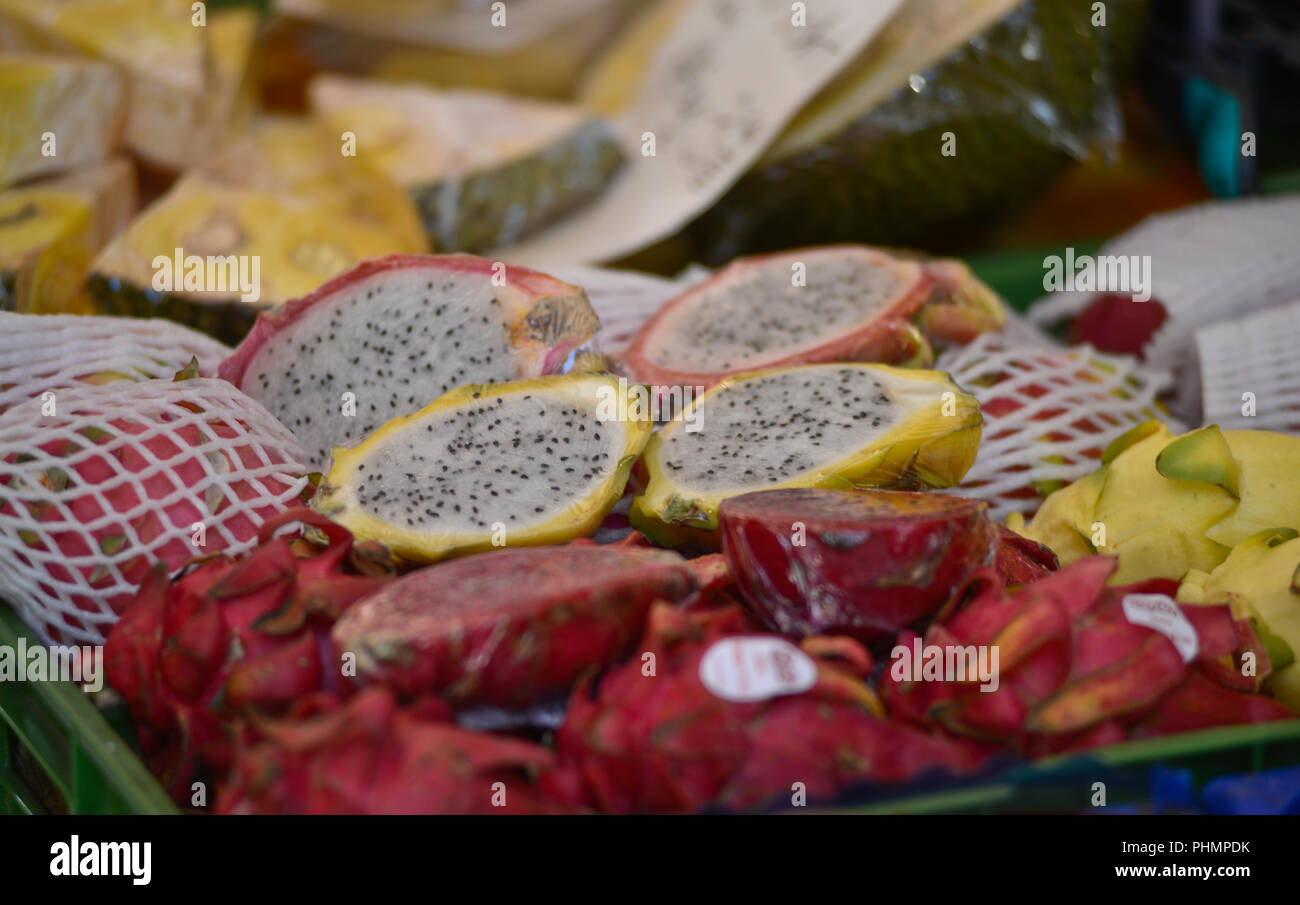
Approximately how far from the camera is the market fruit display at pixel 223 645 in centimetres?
99

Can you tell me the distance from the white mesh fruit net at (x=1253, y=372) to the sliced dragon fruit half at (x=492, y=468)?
0.88 m

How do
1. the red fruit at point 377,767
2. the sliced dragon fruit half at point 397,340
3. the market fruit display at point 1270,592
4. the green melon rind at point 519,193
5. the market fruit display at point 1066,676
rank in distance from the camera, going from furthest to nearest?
the green melon rind at point 519,193 → the sliced dragon fruit half at point 397,340 → the market fruit display at point 1270,592 → the market fruit display at point 1066,676 → the red fruit at point 377,767

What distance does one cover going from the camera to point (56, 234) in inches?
82.4

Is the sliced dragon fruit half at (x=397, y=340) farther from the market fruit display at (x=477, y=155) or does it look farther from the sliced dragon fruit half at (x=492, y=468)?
the market fruit display at (x=477, y=155)

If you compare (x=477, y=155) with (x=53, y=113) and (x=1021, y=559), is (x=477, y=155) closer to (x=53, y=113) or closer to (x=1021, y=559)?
(x=53, y=113)

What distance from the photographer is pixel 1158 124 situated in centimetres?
293

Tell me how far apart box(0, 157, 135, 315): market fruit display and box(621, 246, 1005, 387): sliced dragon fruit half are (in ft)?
3.38

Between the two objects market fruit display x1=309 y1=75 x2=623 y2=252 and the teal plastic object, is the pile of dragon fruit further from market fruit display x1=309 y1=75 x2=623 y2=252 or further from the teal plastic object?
the teal plastic object

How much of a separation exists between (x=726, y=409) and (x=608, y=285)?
1.64 feet

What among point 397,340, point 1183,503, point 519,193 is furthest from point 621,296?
point 1183,503

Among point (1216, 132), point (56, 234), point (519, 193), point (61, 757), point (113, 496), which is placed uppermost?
point (1216, 132)

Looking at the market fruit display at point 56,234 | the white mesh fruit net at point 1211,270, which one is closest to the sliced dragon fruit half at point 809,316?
the white mesh fruit net at point 1211,270

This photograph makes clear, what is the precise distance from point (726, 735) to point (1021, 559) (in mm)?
524
